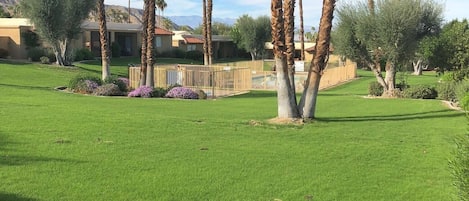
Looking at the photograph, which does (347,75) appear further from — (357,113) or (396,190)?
(396,190)

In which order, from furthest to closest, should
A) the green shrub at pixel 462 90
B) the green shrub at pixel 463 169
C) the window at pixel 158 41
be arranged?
1. the window at pixel 158 41
2. the green shrub at pixel 462 90
3. the green shrub at pixel 463 169

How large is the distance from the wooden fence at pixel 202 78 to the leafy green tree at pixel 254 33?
3477 centimetres

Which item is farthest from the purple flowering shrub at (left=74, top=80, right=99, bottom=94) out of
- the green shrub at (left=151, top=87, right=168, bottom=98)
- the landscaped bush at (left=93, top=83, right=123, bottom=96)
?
the green shrub at (left=151, top=87, right=168, bottom=98)

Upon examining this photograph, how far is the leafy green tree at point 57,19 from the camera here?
36.5 m

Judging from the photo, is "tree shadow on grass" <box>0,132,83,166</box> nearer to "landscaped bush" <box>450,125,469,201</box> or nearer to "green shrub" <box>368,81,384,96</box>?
"landscaped bush" <box>450,125,469,201</box>

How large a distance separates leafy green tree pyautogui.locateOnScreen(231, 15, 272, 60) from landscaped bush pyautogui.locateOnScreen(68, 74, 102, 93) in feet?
129

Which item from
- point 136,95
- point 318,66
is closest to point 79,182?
point 318,66

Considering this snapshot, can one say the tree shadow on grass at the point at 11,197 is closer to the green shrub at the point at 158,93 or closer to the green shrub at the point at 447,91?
the green shrub at the point at 158,93

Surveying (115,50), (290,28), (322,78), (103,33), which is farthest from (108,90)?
(115,50)

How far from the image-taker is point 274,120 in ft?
46.2

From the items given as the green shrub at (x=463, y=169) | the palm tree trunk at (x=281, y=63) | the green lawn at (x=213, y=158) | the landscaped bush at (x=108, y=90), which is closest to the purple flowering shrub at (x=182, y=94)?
the landscaped bush at (x=108, y=90)

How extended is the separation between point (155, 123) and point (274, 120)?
3349 millimetres

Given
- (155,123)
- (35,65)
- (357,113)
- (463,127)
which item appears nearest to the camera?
(155,123)

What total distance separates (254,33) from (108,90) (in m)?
40.8
